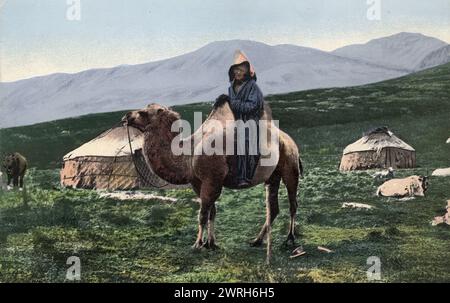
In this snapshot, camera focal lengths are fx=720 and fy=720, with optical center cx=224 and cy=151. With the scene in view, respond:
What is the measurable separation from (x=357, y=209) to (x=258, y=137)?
201 centimetres

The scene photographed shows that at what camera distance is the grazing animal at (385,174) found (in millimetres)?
11438

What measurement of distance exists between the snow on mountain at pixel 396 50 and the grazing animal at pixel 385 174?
1823 mm

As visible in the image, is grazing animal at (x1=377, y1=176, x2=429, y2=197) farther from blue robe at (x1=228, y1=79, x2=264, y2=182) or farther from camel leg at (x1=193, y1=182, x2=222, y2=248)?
camel leg at (x1=193, y1=182, x2=222, y2=248)

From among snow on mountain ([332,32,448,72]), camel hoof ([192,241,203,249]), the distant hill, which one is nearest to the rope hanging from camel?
the distant hill

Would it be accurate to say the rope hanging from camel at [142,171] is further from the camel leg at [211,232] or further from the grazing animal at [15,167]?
the grazing animal at [15,167]

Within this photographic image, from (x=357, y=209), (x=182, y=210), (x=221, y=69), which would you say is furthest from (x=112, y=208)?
(x=357, y=209)

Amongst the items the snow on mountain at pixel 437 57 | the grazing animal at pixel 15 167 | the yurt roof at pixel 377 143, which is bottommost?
the grazing animal at pixel 15 167

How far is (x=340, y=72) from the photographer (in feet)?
39.9

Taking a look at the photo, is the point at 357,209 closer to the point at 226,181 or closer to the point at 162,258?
the point at 226,181

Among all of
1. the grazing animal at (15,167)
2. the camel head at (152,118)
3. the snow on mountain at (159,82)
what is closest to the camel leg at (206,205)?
the camel head at (152,118)

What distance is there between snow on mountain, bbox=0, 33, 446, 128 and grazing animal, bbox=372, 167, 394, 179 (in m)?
1.57

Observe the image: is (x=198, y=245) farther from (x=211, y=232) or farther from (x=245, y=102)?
(x=245, y=102)

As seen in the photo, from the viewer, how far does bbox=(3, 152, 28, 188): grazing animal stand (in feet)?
38.3

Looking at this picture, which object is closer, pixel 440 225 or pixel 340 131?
pixel 440 225
